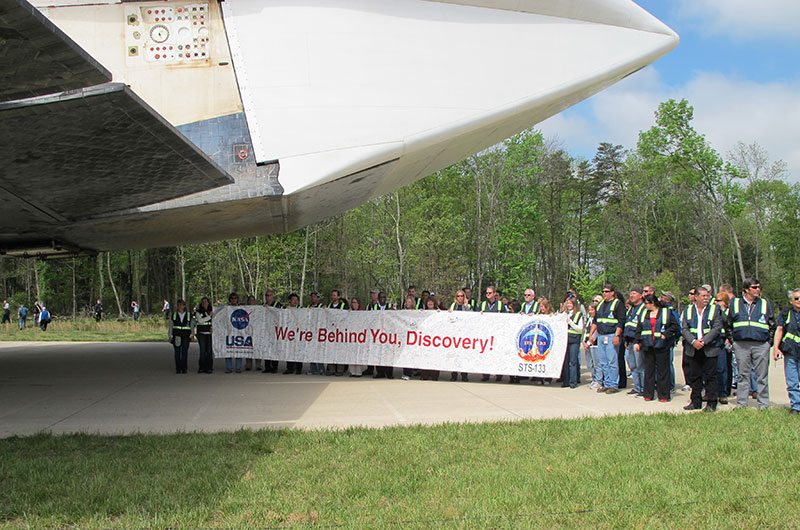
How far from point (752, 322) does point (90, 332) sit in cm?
3047

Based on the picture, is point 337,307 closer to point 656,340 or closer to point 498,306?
point 498,306

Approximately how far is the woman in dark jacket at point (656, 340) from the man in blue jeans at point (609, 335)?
59 cm

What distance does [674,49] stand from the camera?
12094mm

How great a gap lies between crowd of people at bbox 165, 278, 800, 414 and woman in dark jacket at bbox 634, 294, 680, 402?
0.05 ft

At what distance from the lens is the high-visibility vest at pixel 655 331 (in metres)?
9.68

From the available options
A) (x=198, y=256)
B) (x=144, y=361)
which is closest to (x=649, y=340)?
(x=144, y=361)

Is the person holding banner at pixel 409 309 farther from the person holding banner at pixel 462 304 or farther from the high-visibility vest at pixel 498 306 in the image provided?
the high-visibility vest at pixel 498 306

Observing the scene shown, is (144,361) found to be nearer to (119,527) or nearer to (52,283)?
(119,527)

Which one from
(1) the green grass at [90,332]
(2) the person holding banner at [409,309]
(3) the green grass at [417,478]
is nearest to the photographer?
(3) the green grass at [417,478]

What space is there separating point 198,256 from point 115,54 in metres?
40.0

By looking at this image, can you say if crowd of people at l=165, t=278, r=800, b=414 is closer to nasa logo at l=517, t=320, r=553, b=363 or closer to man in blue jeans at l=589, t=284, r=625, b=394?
man in blue jeans at l=589, t=284, r=625, b=394

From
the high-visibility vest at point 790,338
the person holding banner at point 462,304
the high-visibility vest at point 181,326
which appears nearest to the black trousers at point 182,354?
the high-visibility vest at point 181,326

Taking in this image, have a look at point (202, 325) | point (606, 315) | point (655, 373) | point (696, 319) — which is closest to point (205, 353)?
point (202, 325)

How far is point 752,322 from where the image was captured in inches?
339
